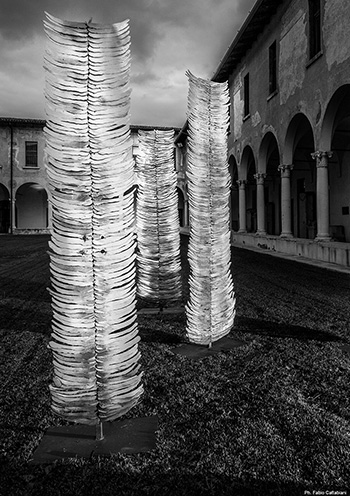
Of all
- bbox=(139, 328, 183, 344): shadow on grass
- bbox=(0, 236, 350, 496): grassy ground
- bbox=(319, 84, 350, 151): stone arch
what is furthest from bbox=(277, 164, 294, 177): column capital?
bbox=(139, 328, 183, 344): shadow on grass

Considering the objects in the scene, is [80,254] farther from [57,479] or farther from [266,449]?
[266,449]

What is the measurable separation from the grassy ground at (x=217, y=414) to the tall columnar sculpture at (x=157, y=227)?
0.72m

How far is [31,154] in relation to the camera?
99.1ft

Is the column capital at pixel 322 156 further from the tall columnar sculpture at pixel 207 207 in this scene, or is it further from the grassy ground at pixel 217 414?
the tall columnar sculpture at pixel 207 207

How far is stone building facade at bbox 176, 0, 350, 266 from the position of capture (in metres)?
10.1

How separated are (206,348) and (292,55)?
1202cm

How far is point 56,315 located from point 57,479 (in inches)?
32.5

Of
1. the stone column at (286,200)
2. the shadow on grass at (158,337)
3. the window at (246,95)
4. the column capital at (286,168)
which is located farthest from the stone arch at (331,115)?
the shadow on grass at (158,337)

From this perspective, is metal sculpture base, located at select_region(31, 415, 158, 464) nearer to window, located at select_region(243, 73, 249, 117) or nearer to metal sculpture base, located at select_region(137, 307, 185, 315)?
metal sculpture base, located at select_region(137, 307, 185, 315)

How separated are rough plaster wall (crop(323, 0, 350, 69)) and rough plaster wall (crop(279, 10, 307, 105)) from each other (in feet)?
5.06

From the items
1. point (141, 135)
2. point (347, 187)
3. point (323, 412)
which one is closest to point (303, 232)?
point (347, 187)

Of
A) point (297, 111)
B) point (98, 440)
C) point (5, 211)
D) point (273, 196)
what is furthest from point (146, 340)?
point (5, 211)

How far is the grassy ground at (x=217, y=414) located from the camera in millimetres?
1844

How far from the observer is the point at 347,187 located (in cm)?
1562
